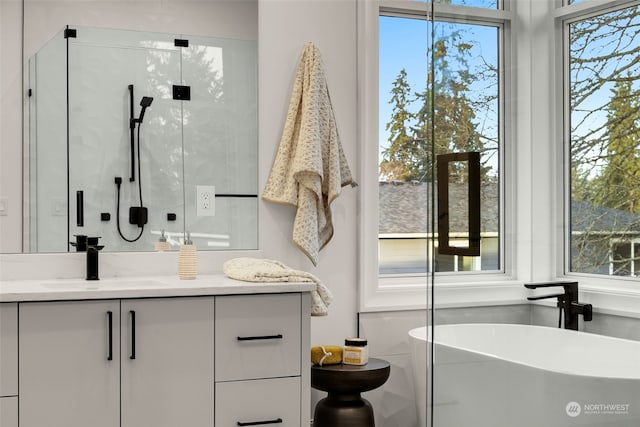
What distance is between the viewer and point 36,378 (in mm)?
2174

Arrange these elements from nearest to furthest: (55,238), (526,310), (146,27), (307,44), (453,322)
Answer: (526,310) < (453,322) < (55,238) < (146,27) < (307,44)

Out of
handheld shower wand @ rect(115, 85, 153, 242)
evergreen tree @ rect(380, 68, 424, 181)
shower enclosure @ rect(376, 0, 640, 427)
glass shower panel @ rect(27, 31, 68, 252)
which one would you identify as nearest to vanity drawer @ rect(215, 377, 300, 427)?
shower enclosure @ rect(376, 0, 640, 427)

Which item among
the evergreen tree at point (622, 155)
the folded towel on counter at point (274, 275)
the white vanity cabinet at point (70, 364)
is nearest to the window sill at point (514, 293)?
the evergreen tree at point (622, 155)

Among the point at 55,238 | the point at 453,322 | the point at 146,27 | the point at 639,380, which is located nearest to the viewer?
the point at 639,380

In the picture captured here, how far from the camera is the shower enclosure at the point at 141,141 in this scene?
268 cm

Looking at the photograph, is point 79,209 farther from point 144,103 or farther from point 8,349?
point 8,349

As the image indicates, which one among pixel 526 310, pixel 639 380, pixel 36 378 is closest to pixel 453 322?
pixel 526 310

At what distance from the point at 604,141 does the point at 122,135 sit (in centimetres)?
180

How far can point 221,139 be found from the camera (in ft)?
9.68

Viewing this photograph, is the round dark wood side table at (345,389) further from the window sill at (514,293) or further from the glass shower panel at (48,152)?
the glass shower panel at (48,152)

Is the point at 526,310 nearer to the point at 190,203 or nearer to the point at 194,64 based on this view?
the point at 190,203

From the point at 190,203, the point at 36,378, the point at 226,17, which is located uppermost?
the point at 226,17

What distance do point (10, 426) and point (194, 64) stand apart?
1541 mm

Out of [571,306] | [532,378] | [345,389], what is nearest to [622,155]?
[571,306]
